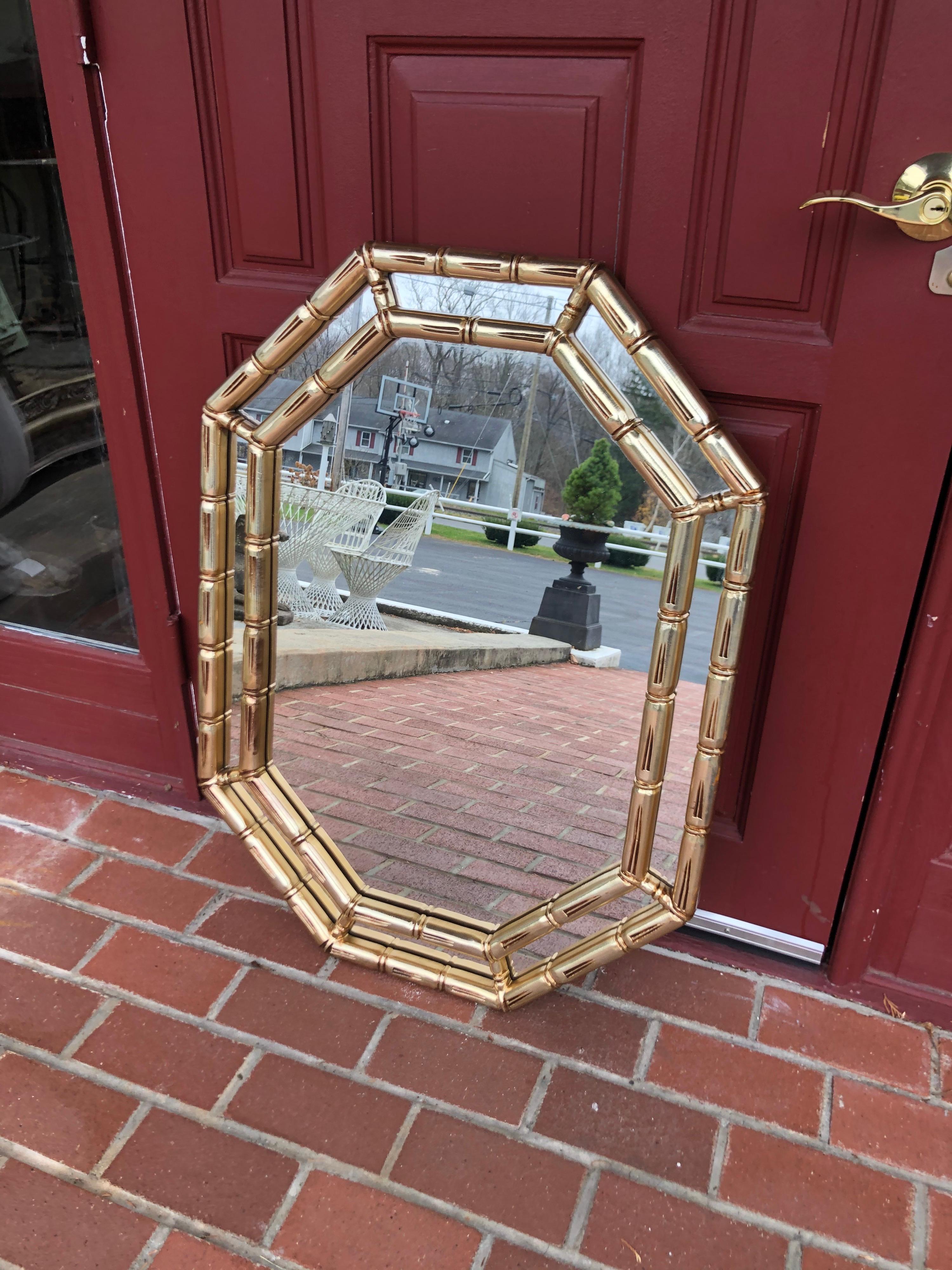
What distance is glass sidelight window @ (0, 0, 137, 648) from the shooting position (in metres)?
1.27

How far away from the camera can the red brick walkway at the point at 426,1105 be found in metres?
0.97

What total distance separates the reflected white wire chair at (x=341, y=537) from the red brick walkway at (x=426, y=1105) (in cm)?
20

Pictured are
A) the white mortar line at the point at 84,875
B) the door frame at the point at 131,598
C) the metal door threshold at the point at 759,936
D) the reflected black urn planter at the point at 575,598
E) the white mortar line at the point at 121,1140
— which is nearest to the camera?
the white mortar line at the point at 121,1140

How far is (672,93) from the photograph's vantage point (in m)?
0.99

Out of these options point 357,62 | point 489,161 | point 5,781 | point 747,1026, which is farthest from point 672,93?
point 5,781

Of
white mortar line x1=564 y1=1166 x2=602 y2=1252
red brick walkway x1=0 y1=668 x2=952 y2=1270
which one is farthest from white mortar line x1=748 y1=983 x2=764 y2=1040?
white mortar line x1=564 y1=1166 x2=602 y2=1252

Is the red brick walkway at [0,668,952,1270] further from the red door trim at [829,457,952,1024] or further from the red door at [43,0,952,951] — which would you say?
the red door at [43,0,952,951]

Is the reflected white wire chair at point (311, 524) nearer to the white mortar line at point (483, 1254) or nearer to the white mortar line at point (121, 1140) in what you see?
the white mortar line at point (121, 1140)

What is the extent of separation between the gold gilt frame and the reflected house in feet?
0.10

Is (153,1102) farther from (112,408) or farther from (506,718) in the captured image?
(112,408)

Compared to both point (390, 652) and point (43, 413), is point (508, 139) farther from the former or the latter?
point (43, 413)

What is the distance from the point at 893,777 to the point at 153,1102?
113cm

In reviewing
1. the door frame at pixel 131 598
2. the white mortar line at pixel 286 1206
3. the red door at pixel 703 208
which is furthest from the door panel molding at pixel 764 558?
the door frame at pixel 131 598

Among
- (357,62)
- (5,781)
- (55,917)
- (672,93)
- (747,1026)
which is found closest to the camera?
(672,93)
